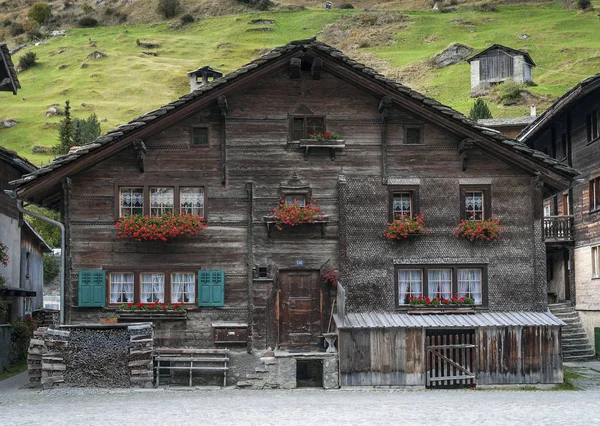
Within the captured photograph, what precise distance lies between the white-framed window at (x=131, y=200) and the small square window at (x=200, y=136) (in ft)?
6.69

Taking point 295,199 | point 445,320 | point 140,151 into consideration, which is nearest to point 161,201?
point 140,151

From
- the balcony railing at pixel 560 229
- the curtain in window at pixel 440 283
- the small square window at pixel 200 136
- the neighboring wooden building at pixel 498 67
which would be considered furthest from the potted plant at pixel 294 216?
the neighboring wooden building at pixel 498 67

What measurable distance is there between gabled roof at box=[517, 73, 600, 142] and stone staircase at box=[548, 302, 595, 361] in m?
7.49

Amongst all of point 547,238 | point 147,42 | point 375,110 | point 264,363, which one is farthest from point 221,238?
point 147,42

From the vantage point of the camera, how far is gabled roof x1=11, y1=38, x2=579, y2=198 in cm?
2312

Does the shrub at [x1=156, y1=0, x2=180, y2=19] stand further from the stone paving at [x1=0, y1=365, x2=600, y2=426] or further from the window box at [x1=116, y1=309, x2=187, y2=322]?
the stone paving at [x1=0, y1=365, x2=600, y2=426]

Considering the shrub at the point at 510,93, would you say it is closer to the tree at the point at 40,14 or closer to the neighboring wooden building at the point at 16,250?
the neighboring wooden building at the point at 16,250

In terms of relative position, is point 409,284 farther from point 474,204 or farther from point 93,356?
point 93,356

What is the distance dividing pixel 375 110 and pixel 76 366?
34.8ft

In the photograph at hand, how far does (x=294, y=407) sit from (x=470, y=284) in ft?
25.7

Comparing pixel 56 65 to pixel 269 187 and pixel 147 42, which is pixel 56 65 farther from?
pixel 269 187

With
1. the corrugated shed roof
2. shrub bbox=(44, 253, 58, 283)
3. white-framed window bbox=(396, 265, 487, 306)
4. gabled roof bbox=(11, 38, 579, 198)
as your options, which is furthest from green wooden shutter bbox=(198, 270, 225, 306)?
shrub bbox=(44, 253, 58, 283)

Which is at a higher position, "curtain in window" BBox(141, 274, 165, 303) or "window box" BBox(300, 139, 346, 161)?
"window box" BBox(300, 139, 346, 161)

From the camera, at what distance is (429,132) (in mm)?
24344
